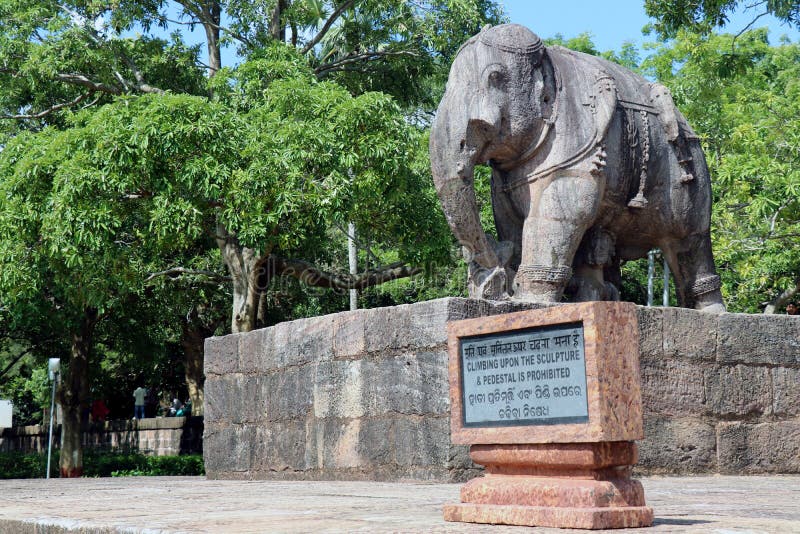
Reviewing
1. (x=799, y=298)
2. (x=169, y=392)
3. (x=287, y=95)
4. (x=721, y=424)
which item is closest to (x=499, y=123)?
(x=721, y=424)

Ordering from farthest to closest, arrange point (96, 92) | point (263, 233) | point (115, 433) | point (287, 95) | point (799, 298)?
point (115, 433) < point (799, 298) < point (96, 92) < point (287, 95) < point (263, 233)

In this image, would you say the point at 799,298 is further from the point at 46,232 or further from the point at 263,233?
the point at 46,232

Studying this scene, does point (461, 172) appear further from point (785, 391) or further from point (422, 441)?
point (785, 391)

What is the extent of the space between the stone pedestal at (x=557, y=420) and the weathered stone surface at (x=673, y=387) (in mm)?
3149

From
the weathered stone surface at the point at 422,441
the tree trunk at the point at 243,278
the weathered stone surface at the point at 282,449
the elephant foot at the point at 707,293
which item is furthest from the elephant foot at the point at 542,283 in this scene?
the tree trunk at the point at 243,278

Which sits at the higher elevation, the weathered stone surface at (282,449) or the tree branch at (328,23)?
the tree branch at (328,23)

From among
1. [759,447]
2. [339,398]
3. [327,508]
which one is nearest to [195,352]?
[339,398]

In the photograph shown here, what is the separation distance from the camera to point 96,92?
18.9 meters

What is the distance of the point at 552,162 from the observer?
728 centimetres

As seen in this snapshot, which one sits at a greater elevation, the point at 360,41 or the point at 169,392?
the point at 360,41

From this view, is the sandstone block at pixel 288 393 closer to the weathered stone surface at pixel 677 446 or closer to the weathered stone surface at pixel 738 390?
the weathered stone surface at pixel 677 446

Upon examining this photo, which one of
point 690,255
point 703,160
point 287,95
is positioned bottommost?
point 690,255

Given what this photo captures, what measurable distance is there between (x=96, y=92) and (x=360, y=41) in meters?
4.51

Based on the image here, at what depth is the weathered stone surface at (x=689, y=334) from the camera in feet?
24.5
